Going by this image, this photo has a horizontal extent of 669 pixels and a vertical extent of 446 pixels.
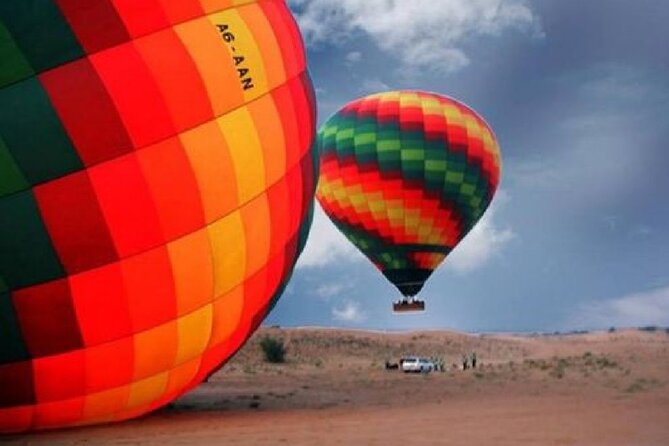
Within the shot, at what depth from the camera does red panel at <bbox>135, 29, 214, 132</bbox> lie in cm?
1040

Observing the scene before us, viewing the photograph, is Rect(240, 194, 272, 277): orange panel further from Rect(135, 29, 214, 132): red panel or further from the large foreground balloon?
Rect(135, 29, 214, 132): red panel

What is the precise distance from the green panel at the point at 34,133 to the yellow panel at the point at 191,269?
5.96 feet

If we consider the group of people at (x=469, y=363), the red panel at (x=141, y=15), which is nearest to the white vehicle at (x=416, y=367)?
the group of people at (x=469, y=363)

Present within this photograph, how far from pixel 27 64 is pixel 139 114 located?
145 centimetres

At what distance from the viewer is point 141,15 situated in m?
10.4

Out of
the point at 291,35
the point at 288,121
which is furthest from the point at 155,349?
the point at 291,35

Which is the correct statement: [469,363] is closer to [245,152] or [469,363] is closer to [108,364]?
[245,152]

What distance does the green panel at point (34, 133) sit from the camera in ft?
31.2

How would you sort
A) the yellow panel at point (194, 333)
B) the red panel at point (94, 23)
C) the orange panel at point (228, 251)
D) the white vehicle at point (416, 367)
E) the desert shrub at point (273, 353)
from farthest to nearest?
the desert shrub at point (273, 353) → the white vehicle at point (416, 367) → the yellow panel at point (194, 333) → the orange panel at point (228, 251) → the red panel at point (94, 23)

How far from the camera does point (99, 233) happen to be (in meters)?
9.99

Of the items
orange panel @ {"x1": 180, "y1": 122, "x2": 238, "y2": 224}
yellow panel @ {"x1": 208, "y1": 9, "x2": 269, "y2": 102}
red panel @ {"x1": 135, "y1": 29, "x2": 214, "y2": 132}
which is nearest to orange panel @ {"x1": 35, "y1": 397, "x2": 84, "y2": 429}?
orange panel @ {"x1": 180, "y1": 122, "x2": 238, "y2": 224}

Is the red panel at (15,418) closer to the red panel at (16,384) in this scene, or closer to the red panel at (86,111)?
the red panel at (16,384)

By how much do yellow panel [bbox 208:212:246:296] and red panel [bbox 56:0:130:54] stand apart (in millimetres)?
2796

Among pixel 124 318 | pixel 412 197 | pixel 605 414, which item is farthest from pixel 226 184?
pixel 412 197
